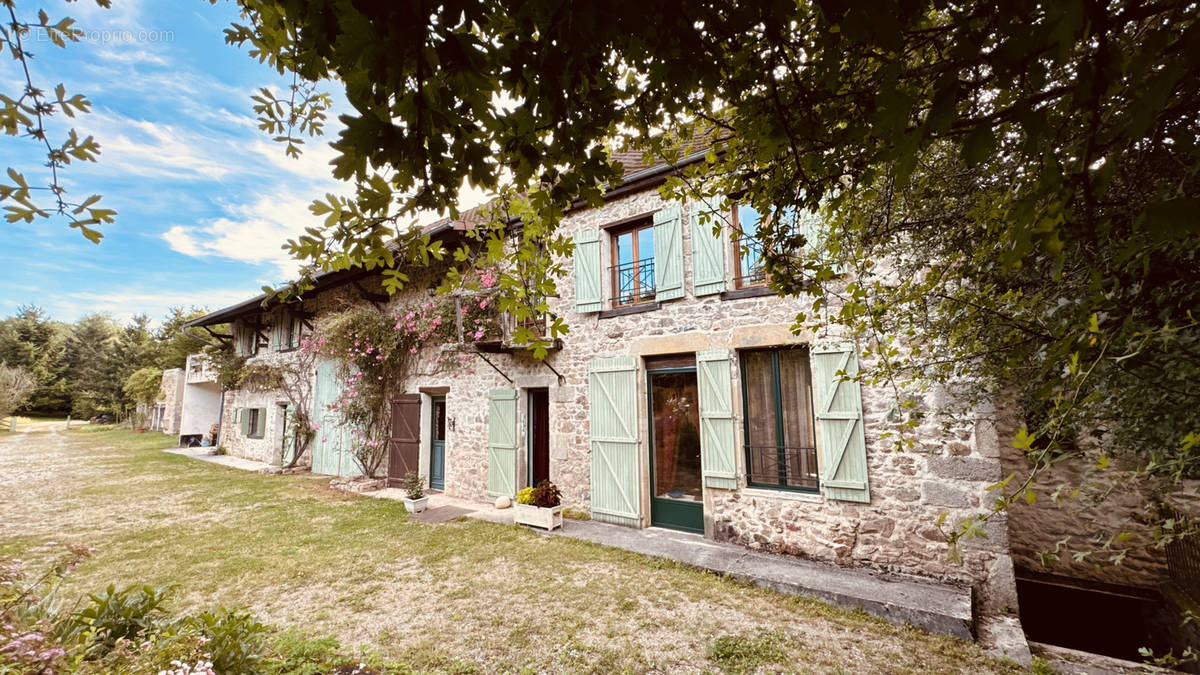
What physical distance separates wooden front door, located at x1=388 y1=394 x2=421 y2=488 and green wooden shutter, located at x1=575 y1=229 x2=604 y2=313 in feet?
14.2

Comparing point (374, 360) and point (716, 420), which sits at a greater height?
point (374, 360)

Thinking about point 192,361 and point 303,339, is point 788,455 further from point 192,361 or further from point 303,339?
point 192,361

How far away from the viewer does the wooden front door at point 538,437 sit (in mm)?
7520

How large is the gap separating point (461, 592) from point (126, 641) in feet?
7.99

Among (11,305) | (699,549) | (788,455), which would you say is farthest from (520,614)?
(11,305)

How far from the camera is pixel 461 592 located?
4277mm

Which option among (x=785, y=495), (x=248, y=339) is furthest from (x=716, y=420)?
(x=248, y=339)

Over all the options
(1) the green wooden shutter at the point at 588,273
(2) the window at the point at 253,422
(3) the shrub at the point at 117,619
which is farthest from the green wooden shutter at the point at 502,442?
(2) the window at the point at 253,422

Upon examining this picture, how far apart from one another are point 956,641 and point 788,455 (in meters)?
2.07

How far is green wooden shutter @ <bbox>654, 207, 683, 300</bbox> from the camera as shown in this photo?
5875 millimetres

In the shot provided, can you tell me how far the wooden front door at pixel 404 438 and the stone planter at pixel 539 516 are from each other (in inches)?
136

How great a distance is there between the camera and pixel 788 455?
5168 mm

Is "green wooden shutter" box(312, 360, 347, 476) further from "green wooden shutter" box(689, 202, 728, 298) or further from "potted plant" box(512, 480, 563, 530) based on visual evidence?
"green wooden shutter" box(689, 202, 728, 298)

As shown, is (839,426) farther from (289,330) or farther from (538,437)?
(289,330)
